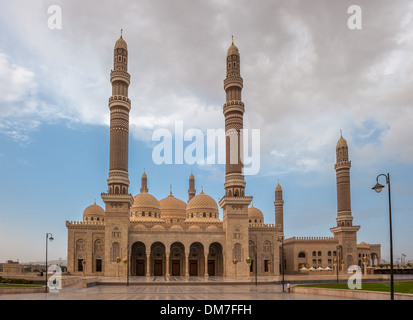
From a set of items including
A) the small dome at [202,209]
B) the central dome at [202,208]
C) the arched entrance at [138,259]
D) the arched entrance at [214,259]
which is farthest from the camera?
the central dome at [202,208]

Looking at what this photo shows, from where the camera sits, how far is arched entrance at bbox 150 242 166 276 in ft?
211

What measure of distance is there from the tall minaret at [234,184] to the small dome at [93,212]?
77.2ft

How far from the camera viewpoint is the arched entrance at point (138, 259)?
63625mm

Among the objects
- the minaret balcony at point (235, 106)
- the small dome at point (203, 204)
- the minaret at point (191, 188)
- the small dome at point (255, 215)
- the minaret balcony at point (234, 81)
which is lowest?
the small dome at point (255, 215)

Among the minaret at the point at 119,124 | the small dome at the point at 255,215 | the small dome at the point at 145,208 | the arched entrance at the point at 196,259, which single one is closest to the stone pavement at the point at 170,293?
the minaret at the point at 119,124

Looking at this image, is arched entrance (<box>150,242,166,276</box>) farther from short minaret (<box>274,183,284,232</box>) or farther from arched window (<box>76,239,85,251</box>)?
short minaret (<box>274,183,284,232</box>)

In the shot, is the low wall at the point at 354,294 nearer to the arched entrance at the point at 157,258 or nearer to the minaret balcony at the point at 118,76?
the arched entrance at the point at 157,258

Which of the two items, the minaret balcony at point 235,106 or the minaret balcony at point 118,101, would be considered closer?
the minaret balcony at point 118,101

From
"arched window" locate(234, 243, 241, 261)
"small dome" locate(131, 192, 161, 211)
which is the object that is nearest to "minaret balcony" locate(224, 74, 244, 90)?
"small dome" locate(131, 192, 161, 211)

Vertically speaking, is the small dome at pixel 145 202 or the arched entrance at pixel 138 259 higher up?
the small dome at pixel 145 202

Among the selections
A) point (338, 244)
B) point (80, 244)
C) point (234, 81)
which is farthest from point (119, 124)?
point (338, 244)

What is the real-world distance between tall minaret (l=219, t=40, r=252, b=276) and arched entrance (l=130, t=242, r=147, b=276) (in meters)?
12.0
